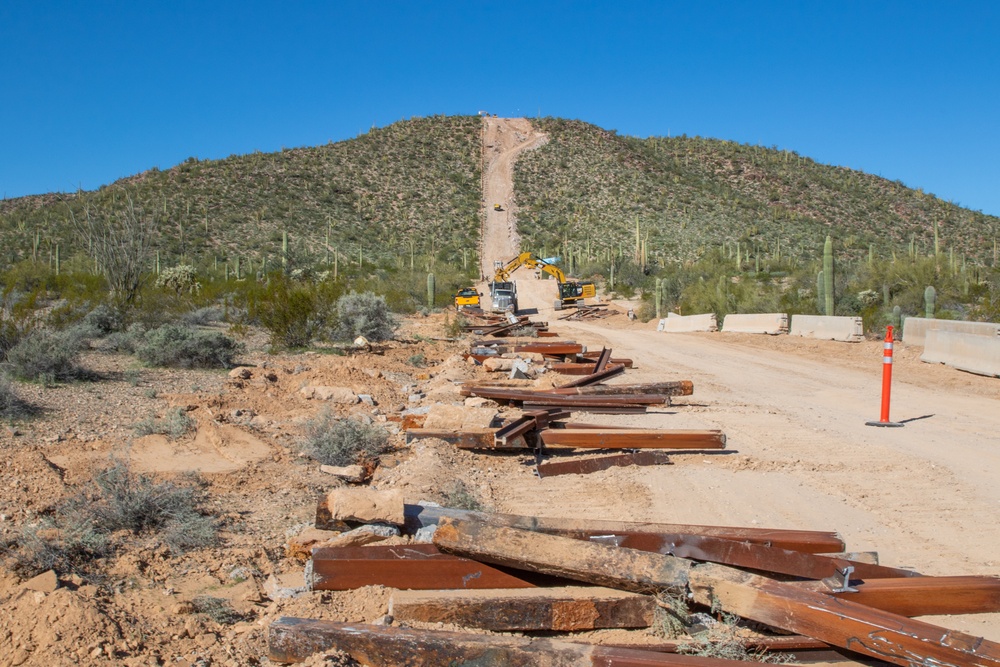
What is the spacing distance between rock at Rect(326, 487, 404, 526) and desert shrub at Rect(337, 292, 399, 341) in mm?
15426

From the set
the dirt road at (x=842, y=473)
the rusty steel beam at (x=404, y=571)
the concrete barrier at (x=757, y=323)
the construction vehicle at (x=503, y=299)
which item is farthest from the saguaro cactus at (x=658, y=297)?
the rusty steel beam at (x=404, y=571)

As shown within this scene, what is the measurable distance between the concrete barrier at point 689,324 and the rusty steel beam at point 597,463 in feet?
68.0

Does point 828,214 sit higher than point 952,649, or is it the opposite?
point 828,214

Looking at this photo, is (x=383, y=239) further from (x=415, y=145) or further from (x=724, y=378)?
(x=724, y=378)

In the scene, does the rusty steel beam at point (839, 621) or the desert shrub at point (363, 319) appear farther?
the desert shrub at point (363, 319)

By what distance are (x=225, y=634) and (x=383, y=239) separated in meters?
70.0

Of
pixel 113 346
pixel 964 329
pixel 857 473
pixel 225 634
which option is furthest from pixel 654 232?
pixel 225 634

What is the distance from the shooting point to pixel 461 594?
15.3 ft

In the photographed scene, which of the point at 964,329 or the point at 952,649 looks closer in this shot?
the point at 952,649

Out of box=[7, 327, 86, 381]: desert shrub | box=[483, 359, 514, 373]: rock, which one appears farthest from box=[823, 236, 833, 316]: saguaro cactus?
box=[7, 327, 86, 381]: desert shrub

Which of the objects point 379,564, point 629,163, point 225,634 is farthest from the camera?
point 629,163

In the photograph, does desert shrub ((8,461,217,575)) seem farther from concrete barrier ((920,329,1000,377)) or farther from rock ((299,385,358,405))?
concrete barrier ((920,329,1000,377))

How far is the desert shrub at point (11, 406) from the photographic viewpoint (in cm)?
936

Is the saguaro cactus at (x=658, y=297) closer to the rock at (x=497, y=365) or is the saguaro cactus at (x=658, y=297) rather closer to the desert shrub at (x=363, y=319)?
the desert shrub at (x=363, y=319)
